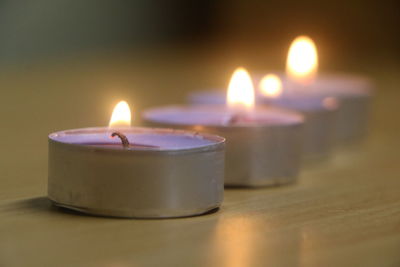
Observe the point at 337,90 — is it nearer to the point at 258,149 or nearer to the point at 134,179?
the point at 258,149

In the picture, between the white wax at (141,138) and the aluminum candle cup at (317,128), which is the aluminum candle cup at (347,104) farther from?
the white wax at (141,138)

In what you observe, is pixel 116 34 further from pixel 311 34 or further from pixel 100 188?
pixel 100 188

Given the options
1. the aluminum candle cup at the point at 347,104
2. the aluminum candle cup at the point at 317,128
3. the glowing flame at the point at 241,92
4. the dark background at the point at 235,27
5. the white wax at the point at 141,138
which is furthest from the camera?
the dark background at the point at 235,27

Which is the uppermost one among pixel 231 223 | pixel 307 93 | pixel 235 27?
pixel 235 27

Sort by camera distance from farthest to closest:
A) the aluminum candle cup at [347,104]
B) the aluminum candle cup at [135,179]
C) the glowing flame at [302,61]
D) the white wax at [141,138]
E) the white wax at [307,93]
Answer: the glowing flame at [302,61] → the aluminum candle cup at [347,104] → the white wax at [307,93] → the white wax at [141,138] → the aluminum candle cup at [135,179]

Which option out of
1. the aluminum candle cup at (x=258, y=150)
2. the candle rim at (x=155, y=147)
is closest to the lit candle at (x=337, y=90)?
the aluminum candle cup at (x=258, y=150)

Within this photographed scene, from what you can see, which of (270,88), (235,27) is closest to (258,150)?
(270,88)
